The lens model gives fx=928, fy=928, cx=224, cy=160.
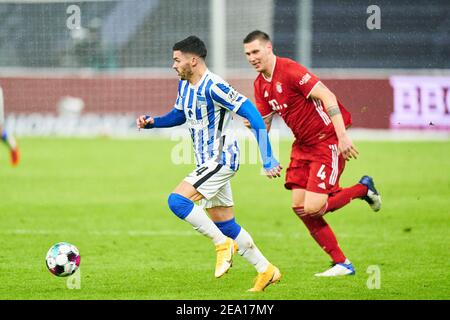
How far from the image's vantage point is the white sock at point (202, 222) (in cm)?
814

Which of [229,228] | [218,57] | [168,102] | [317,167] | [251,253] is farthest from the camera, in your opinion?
[168,102]

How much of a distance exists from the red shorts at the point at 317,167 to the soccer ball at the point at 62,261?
231cm

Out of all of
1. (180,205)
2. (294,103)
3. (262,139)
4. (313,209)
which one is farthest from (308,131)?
(180,205)

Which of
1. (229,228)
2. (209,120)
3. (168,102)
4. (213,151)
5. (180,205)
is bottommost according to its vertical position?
(168,102)

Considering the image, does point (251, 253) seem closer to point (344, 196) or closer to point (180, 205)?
point (180, 205)

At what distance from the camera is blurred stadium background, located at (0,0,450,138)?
71.3ft

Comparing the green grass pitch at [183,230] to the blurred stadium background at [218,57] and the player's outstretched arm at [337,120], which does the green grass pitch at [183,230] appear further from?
the blurred stadium background at [218,57]

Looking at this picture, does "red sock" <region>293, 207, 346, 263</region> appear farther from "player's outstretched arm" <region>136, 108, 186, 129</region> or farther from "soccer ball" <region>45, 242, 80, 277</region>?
"soccer ball" <region>45, 242, 80, 277</region>

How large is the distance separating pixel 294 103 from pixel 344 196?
3.64 ft

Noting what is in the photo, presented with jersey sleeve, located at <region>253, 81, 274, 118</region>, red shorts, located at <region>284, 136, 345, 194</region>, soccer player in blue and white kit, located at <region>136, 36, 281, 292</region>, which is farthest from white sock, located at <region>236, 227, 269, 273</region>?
jersey sleeve, located at <region>253, 81, 274, 118</region>

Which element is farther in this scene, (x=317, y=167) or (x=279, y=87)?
(x=317, y=167)

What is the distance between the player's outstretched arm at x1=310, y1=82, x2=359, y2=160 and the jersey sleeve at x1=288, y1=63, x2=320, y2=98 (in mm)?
48

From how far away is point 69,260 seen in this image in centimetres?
840

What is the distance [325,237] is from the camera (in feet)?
→ 30.0
